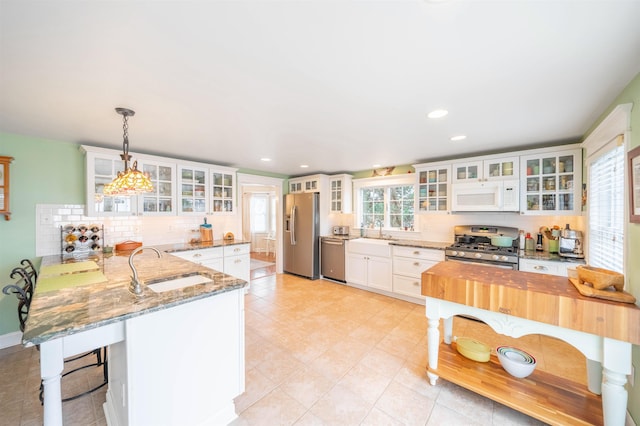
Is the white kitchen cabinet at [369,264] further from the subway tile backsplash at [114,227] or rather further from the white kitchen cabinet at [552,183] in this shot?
the subway tile backsplash at [114,227]

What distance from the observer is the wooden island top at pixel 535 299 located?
4.41 feet

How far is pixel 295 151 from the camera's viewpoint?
342 centimetres

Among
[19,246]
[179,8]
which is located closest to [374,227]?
[179,8]

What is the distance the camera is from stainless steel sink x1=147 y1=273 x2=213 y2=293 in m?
1.87

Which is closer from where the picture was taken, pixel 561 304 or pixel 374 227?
pixel 561 304

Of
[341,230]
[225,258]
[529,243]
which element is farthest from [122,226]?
[529,243]

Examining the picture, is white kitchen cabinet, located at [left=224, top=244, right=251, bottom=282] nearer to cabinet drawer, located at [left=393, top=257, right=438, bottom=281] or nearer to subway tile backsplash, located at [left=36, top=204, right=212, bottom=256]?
subway tile backsplash, located at [left=36, top=204, right=212, bottom=256]

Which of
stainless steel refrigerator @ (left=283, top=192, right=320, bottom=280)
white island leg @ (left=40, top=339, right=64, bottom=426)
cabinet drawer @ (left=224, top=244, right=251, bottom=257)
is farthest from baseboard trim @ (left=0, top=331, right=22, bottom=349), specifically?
stainless steel refrigerator @ (left=283, top=192, right=320, bottom=280)

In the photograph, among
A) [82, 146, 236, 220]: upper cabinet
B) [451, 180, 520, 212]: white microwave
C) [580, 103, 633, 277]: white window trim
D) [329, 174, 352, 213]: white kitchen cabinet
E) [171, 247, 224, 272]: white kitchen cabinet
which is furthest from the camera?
[329, 174, 352, 213]: white kitchen cabinet

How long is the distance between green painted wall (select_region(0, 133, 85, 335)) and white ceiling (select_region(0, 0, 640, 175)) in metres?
0.29

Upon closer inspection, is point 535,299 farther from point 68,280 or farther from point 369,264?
point 68,280

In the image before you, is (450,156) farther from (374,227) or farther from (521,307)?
(521,307)

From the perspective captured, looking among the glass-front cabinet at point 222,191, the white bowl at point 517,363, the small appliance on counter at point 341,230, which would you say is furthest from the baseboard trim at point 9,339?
the white bowl at point 517,363

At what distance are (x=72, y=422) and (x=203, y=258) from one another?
7.01ft
